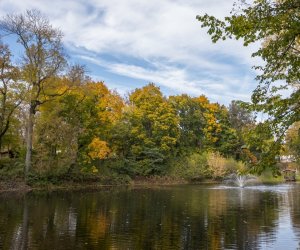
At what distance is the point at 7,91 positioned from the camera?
31828mm

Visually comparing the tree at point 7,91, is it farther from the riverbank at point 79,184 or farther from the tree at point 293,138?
the tree at point 293,138

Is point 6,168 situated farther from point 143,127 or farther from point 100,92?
point 143,127

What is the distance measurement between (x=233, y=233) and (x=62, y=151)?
2417 centimetres

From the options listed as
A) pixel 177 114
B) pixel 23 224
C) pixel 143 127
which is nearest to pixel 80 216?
pixel 23 224

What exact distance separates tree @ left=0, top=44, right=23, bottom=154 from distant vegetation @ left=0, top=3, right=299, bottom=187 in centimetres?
8

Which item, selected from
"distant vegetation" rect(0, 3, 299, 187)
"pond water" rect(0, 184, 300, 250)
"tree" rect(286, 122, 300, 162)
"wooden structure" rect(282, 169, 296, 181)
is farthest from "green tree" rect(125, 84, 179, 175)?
"pond water" rect(0, 184, 300, 250)

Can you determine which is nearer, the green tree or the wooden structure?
the green tree

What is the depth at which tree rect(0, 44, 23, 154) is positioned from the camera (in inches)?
1178

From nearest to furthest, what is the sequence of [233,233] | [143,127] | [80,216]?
[233,233] → [80,216] → [143,127]

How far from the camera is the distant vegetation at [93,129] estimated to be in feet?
105

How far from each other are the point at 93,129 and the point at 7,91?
1060cm

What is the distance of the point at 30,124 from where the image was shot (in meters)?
32.3

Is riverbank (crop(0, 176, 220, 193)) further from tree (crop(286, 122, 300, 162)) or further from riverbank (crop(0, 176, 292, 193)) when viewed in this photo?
tree (crop(286, 122, 300, 162))

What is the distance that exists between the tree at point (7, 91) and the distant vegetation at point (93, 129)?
3.1 inches
